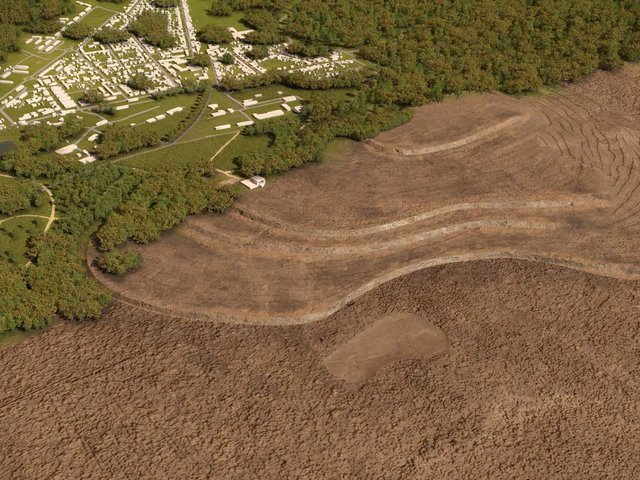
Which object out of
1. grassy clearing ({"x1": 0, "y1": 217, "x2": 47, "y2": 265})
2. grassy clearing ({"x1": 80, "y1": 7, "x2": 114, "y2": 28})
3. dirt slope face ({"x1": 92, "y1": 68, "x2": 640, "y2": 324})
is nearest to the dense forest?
grassy clearing ({"x1": 0, "y1": 217, "x2": 47, "y2": 265})

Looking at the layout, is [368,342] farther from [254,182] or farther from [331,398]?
[254,182]

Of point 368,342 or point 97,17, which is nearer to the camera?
point 368,342

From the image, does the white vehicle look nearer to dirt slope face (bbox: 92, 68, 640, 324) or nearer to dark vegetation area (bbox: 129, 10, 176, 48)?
dirt slope face (bbox: 92, 68, 640, 324)

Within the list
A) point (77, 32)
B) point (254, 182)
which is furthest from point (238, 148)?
point (77, 32)

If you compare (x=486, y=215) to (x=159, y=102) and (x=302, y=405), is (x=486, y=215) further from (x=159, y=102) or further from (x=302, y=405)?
(x=159, y=102)

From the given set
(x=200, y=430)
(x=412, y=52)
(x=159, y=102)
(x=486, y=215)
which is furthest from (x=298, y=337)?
(x=412, y=52)
